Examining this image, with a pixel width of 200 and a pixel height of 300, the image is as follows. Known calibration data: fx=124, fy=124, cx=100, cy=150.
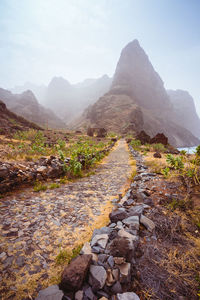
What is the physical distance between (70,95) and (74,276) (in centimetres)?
19873

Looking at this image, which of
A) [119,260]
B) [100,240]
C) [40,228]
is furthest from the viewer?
[40,228]

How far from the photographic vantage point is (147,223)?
9.27 feet

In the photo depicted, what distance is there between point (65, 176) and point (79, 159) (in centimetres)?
195

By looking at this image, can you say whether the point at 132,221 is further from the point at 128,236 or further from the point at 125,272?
the point at 125,272

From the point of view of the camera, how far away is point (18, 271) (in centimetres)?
204

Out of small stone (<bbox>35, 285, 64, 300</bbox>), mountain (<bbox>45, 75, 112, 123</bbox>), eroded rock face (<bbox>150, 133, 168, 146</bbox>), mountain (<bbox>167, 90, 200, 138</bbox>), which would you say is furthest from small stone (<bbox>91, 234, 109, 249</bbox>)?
mountain (<bbox>167, 90, 200, 138</bbox>)

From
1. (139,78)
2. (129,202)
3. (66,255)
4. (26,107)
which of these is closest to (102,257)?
(66,255)

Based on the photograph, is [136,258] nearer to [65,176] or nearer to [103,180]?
[103,180]

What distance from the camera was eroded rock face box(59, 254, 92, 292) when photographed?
1709mm

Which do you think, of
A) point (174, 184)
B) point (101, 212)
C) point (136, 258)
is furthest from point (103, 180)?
point (136, 258)

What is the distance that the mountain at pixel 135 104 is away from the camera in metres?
74.9

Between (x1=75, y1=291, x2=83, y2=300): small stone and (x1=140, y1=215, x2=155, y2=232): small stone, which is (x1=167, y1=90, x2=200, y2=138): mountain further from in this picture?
(x1=75, y1=291, x2=83, y2=300): small stone

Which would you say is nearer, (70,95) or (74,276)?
(74,276)

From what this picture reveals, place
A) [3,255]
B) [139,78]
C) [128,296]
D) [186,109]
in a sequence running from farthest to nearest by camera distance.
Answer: [186,109], [139,78], [3,255], [128,296]
